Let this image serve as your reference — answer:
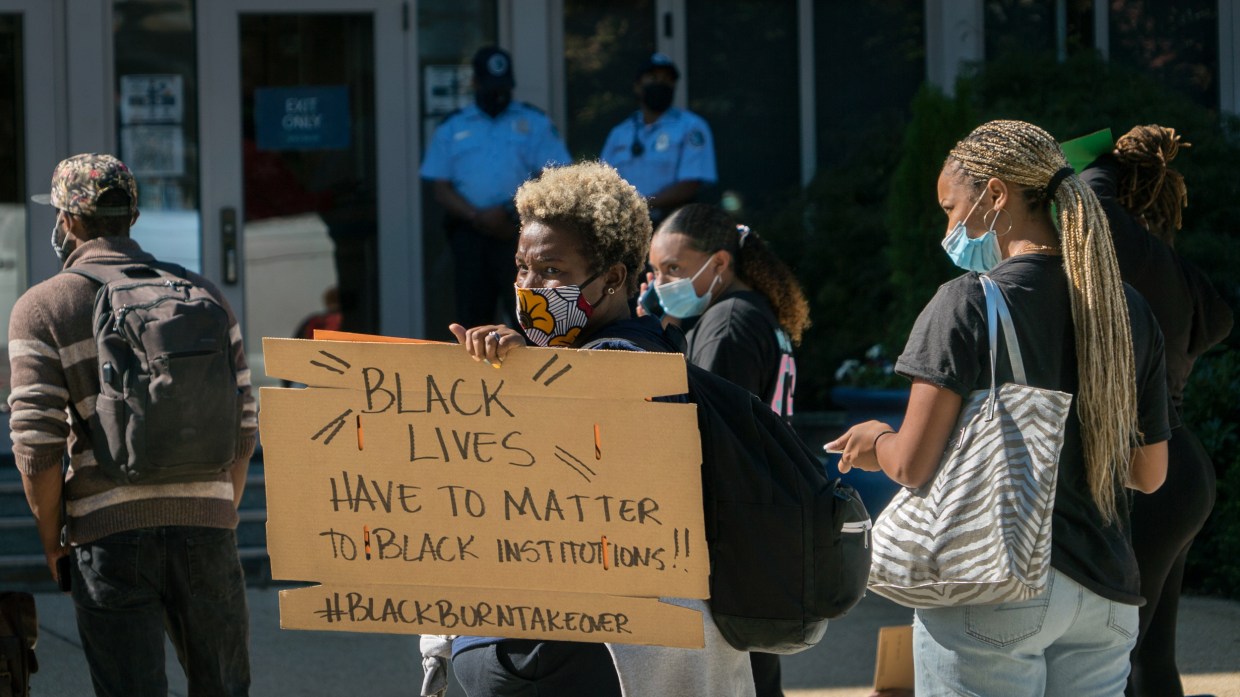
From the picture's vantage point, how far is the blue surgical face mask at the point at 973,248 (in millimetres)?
3055

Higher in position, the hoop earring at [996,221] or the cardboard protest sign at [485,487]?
the hoop earring at [996,221]

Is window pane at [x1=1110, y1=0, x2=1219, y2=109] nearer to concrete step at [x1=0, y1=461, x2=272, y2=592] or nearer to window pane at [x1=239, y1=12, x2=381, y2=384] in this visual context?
window pane at [x1=239, y1=12, x2=381, y2=384]

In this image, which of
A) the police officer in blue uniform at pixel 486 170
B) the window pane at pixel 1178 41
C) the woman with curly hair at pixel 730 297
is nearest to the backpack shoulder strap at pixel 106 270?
the woman with curly hair at pixel 730 297

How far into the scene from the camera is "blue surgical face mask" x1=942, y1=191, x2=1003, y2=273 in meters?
3.05

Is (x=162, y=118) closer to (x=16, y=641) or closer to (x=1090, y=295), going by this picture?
Answer: (x=16, y=641)

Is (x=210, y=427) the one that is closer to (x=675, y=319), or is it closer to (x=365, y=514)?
(x=365, y=514)

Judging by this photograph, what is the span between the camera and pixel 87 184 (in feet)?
12.5

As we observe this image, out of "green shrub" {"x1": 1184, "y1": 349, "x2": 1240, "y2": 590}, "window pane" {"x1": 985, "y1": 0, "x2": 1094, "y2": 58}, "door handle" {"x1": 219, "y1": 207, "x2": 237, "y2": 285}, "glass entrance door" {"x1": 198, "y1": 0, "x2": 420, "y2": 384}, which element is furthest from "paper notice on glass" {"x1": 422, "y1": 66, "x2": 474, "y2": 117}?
"green shrub" {"x1": 1184, "y1": 349, "x2": 1240, "y2": 590}

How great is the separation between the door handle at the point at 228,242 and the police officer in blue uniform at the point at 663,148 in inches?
84.9

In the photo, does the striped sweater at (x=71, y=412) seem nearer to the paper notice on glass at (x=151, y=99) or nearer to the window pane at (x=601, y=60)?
the paper notice on glass at (x=151, y=99)

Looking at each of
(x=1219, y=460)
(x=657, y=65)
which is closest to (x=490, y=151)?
(x=657, y=65)

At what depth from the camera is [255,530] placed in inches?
290

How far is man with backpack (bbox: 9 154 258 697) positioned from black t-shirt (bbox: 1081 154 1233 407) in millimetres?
2306

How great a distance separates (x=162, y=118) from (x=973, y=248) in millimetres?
6540
